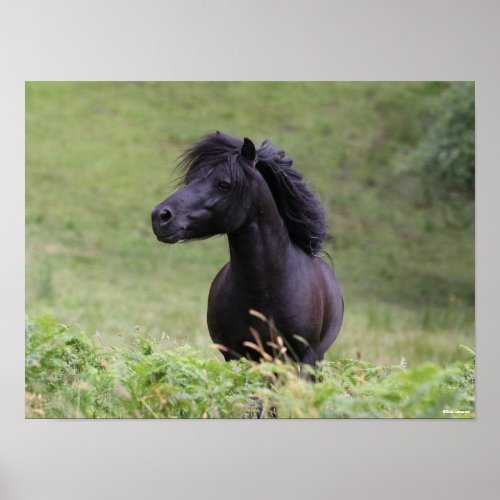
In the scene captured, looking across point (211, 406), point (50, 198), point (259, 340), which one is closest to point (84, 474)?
point (211, 406)

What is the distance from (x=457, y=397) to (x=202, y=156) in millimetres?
1760

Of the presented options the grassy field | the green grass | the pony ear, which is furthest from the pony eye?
the green grass

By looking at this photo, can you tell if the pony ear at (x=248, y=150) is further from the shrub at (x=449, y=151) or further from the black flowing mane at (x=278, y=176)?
the shrub at (x=449, y=151)

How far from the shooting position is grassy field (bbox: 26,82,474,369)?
613 cm

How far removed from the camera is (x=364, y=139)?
7215 millimetres

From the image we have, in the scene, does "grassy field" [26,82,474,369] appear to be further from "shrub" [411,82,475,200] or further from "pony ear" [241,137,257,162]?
"pony ear" [241,137,257,162]

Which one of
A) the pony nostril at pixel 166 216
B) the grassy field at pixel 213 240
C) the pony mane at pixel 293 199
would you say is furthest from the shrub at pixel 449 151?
the pony nostril at pixel 166 216

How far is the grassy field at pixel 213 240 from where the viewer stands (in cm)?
613

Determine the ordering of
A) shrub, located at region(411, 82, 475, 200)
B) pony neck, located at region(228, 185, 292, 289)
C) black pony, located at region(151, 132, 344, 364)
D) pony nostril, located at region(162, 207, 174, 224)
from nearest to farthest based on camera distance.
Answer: pony nostril, located at region(162, 207, 174, 224) < black pony, located at region(151, 132, 344, 364) < pony neck, located at region(228, 185, 292, 289) < shrub, located at region(411, 82, 475, 200)

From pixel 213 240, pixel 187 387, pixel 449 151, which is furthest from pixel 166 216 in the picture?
pixel 213 240

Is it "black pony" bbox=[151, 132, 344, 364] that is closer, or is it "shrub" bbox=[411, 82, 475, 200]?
"black pony" bbox=[151, 132, 344, 364]

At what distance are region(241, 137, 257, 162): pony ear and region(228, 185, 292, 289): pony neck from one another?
0.19 m

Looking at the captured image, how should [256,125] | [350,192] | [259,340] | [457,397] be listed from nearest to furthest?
[457,397] → [259,340] → [256,125] → [350,192]
